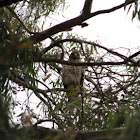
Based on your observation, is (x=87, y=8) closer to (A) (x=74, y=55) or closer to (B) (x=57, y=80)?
(B) (x=57, y=80)

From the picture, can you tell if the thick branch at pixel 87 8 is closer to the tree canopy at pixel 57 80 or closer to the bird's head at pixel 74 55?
the tree canopy at pixel 57 80

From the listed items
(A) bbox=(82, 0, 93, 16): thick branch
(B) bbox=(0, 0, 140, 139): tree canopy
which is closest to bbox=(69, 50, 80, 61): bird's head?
(B) bbox=(0, 0, 140, 139): tree canopy

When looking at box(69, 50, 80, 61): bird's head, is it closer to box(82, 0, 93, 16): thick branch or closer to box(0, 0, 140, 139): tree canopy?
box(0, 0, 140, 139): tree canopy

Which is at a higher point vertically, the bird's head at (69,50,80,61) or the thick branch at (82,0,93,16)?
the bird's head at (69,50,80,61)

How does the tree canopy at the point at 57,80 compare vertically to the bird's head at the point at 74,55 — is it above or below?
below

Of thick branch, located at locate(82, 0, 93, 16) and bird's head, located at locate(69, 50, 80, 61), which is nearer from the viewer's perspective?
thick branch, located at locate(82, 0, 93, 16)

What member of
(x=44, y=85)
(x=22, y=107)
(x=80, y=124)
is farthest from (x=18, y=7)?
(x=80, y=124)

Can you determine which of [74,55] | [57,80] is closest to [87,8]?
[57,80]

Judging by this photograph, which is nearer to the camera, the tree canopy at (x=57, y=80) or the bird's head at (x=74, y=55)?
the tree canopy at (x=57, y=80)

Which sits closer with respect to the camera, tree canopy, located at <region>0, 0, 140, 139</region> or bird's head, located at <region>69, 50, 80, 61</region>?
tree canopy, located at <region>0, 0, 140, 139</region>

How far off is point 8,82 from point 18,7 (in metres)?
0.94

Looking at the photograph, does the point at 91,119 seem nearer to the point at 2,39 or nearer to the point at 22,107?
the point at 22,107

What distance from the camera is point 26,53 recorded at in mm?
2127

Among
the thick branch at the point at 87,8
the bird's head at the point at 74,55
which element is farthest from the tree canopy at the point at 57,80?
the bird's head at the point at 74,55
